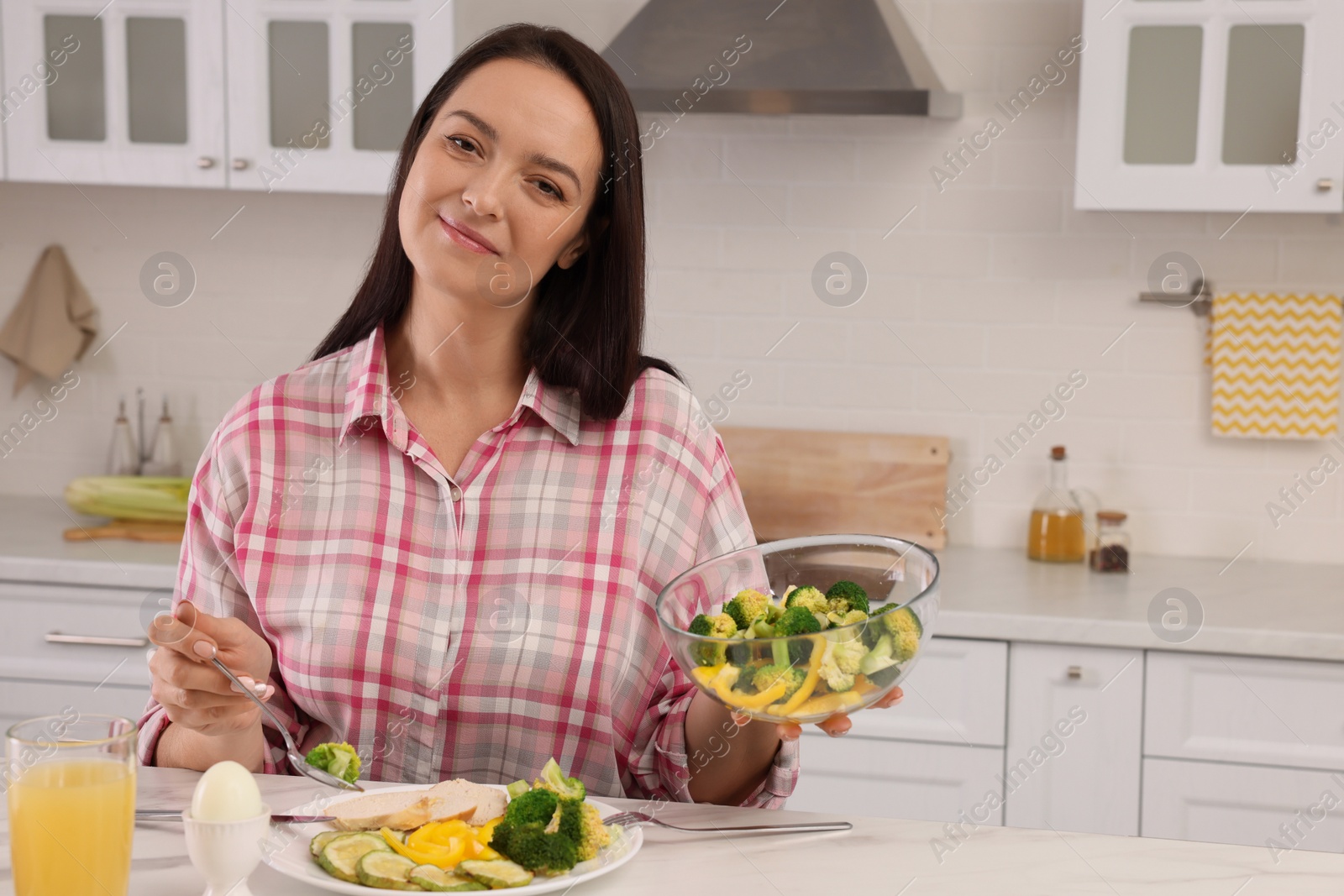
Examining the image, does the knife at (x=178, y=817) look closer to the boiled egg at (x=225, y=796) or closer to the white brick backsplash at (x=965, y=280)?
the boiled egg at (x=225, y=796)

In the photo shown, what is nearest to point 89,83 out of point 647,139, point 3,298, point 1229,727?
point 3,298

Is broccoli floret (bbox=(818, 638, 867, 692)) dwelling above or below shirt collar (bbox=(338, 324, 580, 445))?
below

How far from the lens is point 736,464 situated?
2.76m

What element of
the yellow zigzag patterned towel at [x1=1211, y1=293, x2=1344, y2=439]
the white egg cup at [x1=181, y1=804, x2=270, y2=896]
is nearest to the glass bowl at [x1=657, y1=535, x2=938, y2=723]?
the white egg cup at [x1=181, y1=804, x2=270, y2=896]

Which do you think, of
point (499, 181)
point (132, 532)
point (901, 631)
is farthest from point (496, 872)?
point (132, 532)

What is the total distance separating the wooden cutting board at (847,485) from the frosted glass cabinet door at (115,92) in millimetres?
1310

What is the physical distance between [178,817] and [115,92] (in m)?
1.98

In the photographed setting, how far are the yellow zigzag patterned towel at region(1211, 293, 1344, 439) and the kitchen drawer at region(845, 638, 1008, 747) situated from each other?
0.81m

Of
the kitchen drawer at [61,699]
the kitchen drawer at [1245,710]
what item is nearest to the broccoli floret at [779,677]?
the kitchen drawer at [1245,710]

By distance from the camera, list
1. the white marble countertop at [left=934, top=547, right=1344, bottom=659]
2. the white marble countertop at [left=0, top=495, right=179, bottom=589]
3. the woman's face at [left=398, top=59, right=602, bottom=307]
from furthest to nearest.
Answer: the white marble countertop at [left=0, top=495, right=179, bottom=589]
the white marble countertop at [left=934, top=547, right=1344, bottom=659]
the woman's face at [left=398, top=59, right=602, bottom=307]

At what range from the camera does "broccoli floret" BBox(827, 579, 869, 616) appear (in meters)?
1.01

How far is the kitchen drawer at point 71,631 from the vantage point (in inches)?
95.5

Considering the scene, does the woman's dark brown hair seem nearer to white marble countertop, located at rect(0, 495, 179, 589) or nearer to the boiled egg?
the boiled egg

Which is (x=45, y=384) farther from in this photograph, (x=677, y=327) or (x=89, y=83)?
(x=677, y=327)
